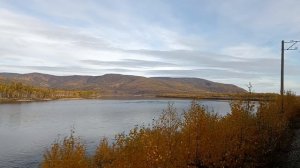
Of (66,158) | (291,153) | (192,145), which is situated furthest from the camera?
(291,153)

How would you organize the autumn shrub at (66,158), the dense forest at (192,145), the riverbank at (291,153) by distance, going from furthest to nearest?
1. the riverbank at (291,153)
2. the autumn shrub at (66,158)
3. the dense forest at (192,145)

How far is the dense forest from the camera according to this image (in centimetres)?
1814

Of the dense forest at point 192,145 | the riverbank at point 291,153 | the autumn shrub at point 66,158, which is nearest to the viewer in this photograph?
the dense forest at point 192,145

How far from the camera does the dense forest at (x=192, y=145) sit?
18.1 meters

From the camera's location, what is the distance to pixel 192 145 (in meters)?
21.5

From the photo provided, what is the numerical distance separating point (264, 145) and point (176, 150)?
9.23 m

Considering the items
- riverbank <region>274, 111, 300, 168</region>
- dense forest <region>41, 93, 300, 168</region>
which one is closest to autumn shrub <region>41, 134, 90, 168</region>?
dense forest <region>41, 93, 300, 168</region>

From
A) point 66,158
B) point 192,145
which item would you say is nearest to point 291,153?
point 192,145

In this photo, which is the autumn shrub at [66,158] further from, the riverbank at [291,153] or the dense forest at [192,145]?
the riverbank at [291,153]

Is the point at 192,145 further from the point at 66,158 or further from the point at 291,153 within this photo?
the point at 291,153

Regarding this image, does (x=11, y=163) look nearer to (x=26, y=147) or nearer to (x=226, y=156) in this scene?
(x=26, y=147)

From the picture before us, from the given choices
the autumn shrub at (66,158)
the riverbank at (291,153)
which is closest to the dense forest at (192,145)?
the autumn shrub at (66,158)

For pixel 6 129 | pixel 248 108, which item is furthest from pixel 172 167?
pixel 6 129

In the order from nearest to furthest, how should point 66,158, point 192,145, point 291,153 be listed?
point 66,158 < point 192,145 < point 291,153
